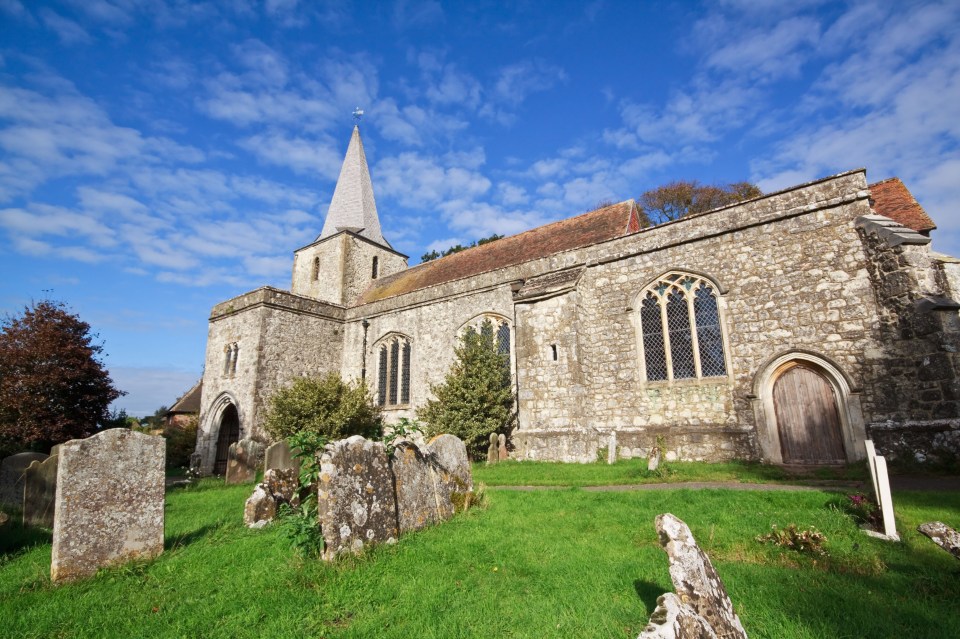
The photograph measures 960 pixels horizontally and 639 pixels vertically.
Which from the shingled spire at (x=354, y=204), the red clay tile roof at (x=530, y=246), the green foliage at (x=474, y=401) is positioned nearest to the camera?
the green foliage at (x=474, y=401)

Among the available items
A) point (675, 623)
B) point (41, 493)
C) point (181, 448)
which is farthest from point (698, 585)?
point (181, 448)

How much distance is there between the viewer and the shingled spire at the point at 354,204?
2603 cm

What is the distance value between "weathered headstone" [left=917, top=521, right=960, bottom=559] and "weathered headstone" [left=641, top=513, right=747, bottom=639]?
2.50m

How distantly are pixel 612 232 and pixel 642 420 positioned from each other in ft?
22.2

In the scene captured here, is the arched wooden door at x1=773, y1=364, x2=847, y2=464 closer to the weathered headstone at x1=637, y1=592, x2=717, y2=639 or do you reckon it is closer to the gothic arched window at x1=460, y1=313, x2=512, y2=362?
the gothic arched window at x1=460, y1=313, x2=512, y2=362

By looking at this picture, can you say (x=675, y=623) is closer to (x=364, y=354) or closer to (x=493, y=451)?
(x=493, y=451)

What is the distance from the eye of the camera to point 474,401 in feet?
43.0

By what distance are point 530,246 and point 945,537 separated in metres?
15.0

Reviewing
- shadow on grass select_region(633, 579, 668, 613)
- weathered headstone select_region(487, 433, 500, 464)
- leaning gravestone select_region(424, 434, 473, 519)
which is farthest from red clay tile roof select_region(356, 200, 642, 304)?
shadow on grass select_region(633, 579, 668, 613)

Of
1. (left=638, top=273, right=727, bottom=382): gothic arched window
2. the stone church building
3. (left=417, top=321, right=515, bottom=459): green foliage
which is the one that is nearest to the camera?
the stone church building

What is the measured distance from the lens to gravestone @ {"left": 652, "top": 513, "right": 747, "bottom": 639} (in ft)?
7.55

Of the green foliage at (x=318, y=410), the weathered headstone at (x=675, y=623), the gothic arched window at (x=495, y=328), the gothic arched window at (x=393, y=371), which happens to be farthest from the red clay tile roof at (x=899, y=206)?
the green foliage at (x=318, y=410)

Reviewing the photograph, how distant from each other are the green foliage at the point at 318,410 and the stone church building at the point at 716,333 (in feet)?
6.19

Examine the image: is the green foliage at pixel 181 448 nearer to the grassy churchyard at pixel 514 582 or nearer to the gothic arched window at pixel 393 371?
the gothic arched window at pixel 393 371
